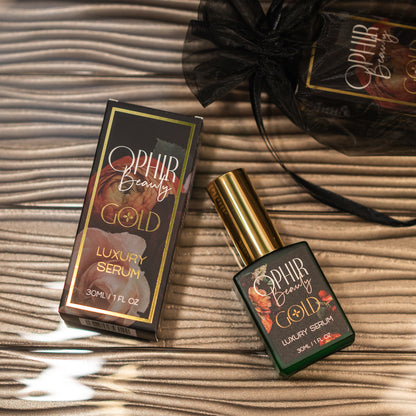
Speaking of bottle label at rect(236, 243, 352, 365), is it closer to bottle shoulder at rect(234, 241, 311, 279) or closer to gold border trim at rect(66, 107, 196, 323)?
bottle shoulder at rect(234, 241, 311, 279)

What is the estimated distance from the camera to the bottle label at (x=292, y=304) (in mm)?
563

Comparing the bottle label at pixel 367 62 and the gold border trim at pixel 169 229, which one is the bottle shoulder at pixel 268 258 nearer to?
the gold border trim at pixel 169 229

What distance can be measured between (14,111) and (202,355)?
19.9 inches

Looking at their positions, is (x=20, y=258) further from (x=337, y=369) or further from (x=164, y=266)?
(x=337, y=369)

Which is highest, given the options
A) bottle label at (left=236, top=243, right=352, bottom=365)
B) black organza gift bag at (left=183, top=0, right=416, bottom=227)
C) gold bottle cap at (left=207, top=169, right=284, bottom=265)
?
black organza gift bag at (left=183, top=0, right=416, bottom=227)

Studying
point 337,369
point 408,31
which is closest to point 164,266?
point 337,369

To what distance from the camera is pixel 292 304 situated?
0.57 meters

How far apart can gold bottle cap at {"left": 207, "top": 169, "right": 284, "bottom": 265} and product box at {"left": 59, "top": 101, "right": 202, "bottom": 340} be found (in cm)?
6

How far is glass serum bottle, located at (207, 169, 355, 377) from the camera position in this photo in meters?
0.56

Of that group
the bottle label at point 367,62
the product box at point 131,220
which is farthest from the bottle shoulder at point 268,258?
the bottle label at point 367,62

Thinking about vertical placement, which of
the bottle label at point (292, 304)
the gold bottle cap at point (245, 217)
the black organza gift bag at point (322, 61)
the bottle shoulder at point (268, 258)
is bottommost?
the bottle label at point (292, 304)

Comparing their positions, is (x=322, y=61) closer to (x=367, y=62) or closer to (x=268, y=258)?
(x=367, y=62)

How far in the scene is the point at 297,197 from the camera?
684mm

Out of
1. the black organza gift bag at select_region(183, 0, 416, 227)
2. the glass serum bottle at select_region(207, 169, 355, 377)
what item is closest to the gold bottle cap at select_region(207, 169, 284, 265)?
the glass serum bottle at select_region(207, 169, 355, 377)
